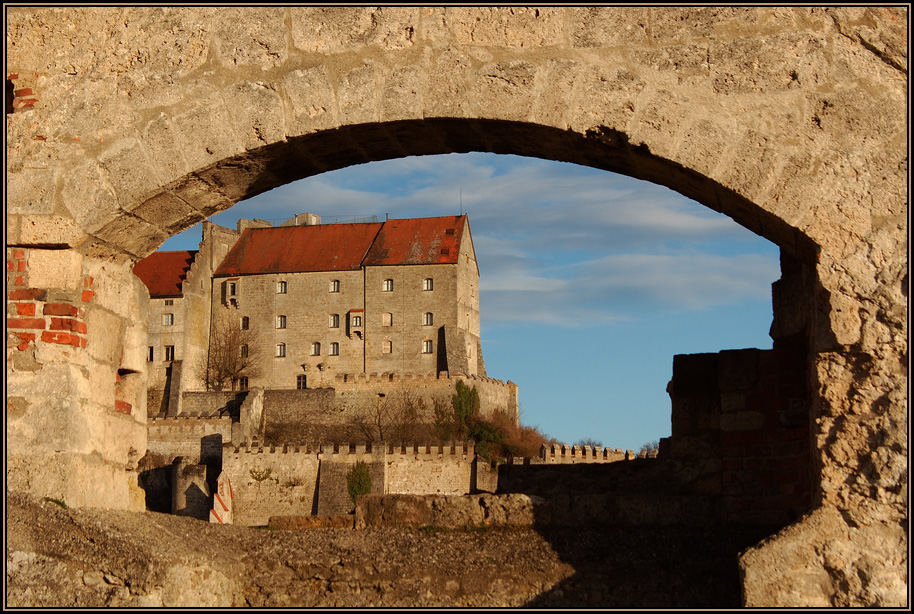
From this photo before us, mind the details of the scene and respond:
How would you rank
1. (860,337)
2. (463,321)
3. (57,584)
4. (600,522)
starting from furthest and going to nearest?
(463,321) < (600,522) < (57,584) < (860,337)

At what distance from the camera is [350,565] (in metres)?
5.07

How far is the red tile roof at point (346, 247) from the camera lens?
69.1m

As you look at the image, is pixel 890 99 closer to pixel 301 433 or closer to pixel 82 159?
pixel 82 159

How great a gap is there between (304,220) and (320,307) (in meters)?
12.4

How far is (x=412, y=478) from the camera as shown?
45.4 meters

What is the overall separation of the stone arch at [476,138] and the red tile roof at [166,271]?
6442 cm

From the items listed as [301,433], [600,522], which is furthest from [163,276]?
[600,522]

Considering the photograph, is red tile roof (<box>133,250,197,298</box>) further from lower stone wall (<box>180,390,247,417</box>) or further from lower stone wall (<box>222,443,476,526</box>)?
lower stone wall (<box>222,443,476,526</box>)

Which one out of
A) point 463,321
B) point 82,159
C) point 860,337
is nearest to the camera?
point 860,337

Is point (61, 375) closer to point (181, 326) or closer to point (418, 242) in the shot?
point (181, 326)

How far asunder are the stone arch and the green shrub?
39.8m

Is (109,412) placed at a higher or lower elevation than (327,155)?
lower

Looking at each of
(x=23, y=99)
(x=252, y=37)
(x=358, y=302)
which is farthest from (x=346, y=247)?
(x=252, y=37)

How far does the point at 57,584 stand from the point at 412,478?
41562 millimetres
